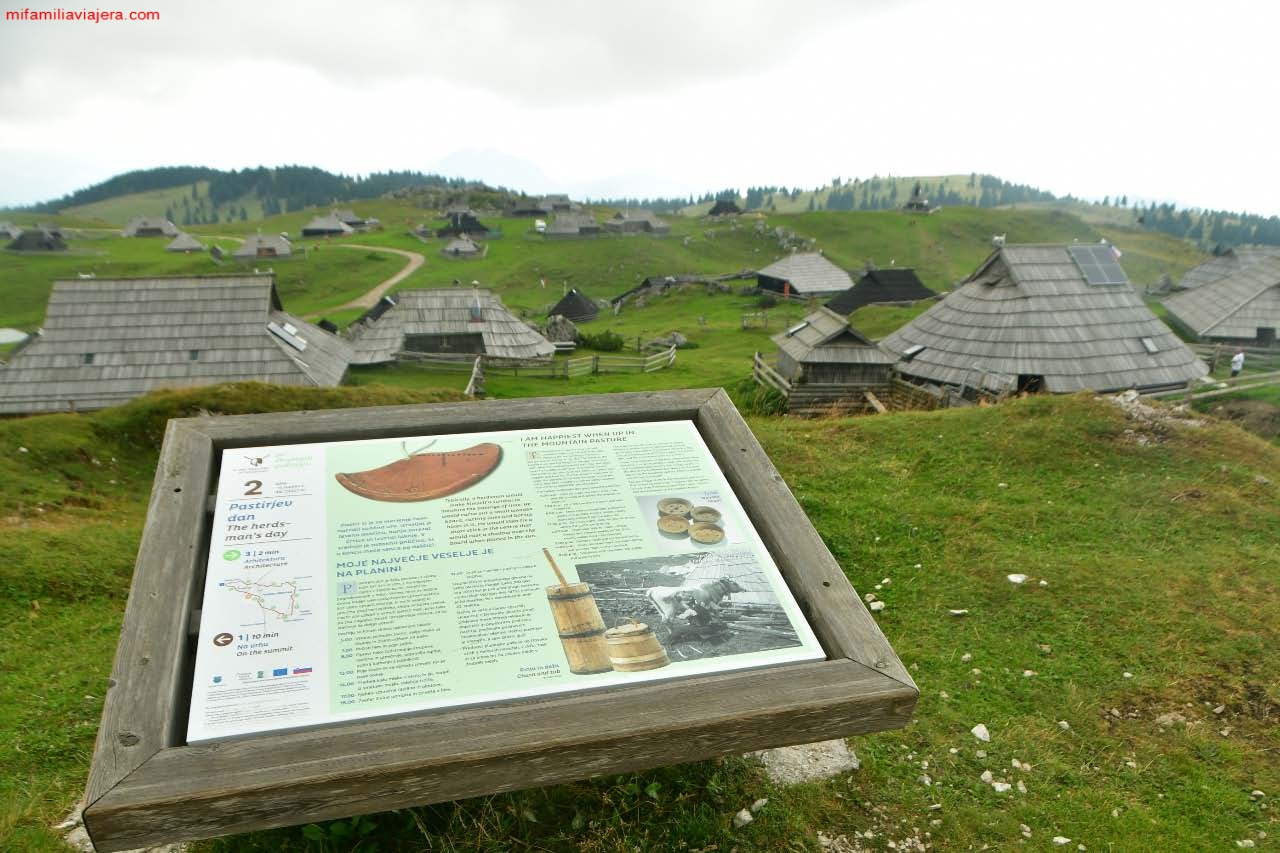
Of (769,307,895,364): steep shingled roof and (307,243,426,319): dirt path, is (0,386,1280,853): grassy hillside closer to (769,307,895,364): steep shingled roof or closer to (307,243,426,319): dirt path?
(769,307,895,364): steep shingled roof

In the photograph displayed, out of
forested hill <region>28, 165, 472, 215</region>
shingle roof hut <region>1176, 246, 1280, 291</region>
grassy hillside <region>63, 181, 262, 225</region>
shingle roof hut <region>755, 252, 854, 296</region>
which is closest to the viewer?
shingle roof hut <region>1176, 246, 1280, 291</region>

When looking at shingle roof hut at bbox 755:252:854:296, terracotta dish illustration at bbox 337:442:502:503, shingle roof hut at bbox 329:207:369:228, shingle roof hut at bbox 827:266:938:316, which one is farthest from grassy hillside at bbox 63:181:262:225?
terracotta dish illustration at bbox 337:442:502:503

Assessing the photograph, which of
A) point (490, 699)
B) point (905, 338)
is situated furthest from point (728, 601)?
point (905, 338)

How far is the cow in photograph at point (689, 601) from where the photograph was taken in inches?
138

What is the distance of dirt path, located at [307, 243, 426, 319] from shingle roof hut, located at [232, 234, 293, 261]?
28.9 ft

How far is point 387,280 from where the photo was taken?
68.1m

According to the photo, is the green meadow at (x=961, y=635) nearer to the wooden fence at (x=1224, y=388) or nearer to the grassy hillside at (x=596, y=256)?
the wooden fence at (x=1224, y=388)

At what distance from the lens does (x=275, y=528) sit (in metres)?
3.65

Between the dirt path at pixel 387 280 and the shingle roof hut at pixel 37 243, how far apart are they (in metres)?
29.8

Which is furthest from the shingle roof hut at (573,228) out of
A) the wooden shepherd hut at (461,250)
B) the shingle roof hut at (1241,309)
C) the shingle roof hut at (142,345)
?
the shingle roof hut at (142,345)

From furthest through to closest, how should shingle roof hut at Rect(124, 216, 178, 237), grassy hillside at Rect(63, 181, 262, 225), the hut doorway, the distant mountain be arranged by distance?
the distant mountain
grassy hillside at Rect(63, 181, 262, 225)
shingle roof hut at Rect(124, 216, 178, 237)
the hut doorway

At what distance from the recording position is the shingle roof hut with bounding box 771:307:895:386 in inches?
855

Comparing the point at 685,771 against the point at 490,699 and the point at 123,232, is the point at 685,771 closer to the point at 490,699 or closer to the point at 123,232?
the point at 490,699

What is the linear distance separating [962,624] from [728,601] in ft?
14.4
